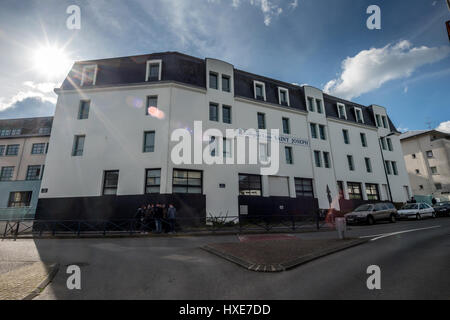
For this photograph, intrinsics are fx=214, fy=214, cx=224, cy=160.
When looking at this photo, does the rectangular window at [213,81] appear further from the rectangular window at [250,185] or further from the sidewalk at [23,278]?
the sidewalk at [23,278]

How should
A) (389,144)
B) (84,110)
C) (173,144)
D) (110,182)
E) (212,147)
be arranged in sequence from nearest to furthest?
(110,182) → (173,144) → (212,147) → (84,110) → (389,144)

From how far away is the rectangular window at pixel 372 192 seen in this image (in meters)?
25.9

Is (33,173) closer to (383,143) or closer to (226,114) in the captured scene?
(226,114)

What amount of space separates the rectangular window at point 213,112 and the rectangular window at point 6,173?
3012 cm

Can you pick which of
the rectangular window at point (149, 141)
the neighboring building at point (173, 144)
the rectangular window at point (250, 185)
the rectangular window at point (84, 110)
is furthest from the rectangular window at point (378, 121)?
the rectangular window at point (84, 110)

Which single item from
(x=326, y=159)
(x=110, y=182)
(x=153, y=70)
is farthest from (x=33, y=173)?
(x=326, y=159)

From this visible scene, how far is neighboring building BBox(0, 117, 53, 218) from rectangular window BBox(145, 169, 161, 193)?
19.8 metres

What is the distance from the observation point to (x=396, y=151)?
2998cm

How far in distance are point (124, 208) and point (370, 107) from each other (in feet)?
112

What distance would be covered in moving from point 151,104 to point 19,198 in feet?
76.2

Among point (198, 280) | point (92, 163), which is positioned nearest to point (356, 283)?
point (198, 280)

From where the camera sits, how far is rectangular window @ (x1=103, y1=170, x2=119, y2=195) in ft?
55.8

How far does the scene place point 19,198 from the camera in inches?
1061
